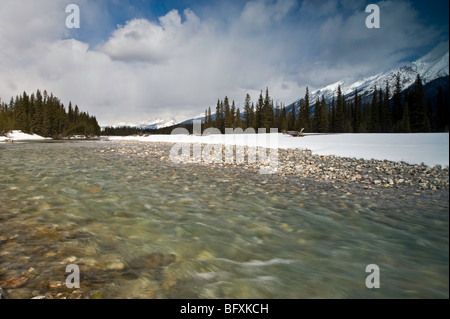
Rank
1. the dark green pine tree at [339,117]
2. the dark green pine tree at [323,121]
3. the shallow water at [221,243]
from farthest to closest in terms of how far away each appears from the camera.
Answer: the dark green pine tree at [339,117] → the dark green pine tree at [323,121] → the shallow water at [221,243]

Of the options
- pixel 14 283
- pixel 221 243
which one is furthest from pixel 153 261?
pixel 14 283

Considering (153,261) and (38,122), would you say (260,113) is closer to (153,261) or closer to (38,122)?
(153,261)

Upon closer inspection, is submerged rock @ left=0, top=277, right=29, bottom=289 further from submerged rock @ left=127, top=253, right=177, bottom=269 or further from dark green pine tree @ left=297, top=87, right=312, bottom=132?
dark green pine tree @ left=297, top=87, right=312, bottom=132

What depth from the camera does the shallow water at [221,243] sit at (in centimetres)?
294

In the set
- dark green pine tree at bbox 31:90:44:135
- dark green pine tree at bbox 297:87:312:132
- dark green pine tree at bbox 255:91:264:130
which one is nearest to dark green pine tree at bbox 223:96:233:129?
dark green pine tree at bbox 255:91:264:130

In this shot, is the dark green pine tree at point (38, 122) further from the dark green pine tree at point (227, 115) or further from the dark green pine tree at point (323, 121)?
the dark green pine tree at point (323, 121)

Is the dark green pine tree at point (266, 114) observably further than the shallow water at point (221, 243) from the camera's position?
Yes

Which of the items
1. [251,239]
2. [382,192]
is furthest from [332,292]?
[382,192]

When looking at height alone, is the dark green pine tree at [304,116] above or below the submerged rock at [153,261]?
above

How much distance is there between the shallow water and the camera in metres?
2.94

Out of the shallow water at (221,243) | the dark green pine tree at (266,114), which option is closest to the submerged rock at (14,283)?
the shallow water at (221,243)

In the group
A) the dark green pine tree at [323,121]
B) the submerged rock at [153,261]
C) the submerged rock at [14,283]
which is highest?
the dark green pine tree at [323,121]
